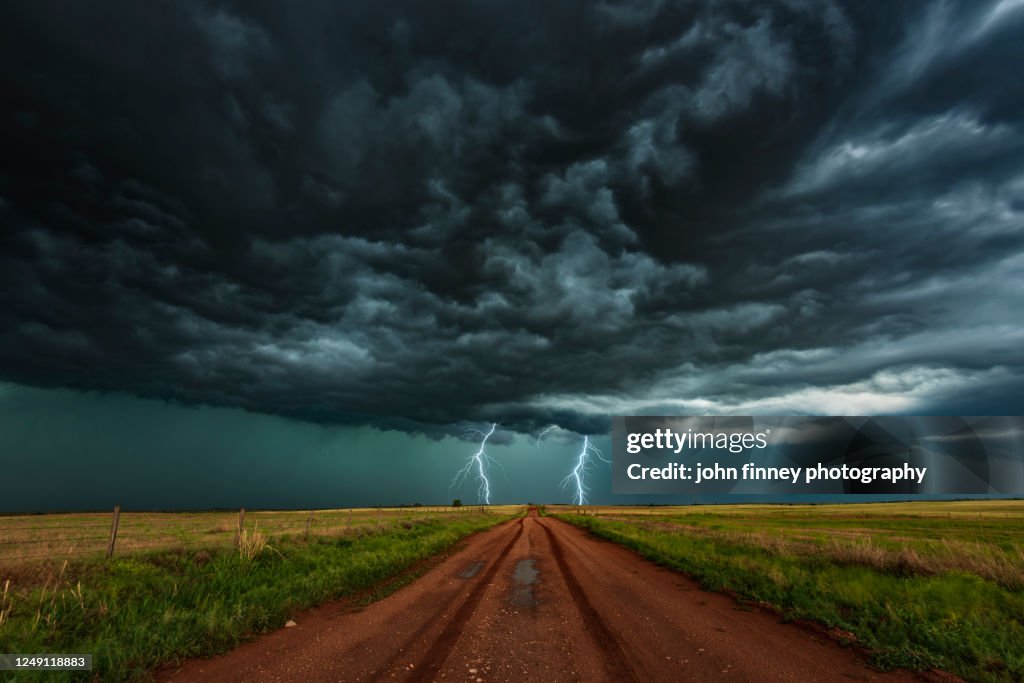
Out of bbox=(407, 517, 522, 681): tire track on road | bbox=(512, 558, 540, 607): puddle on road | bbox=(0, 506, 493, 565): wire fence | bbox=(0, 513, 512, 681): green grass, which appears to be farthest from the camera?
bbox=(0, 506, 493, 565): wire fence

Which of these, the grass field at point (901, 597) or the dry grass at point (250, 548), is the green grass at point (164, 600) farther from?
the grass field at point (901, 597)

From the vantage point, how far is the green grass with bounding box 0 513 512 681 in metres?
7.21

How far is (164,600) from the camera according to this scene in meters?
9.68

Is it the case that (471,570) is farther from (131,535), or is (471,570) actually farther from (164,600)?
(131,535)

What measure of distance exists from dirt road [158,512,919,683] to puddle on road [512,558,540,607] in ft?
0.39

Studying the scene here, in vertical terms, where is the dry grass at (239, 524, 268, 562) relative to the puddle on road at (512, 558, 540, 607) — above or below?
above

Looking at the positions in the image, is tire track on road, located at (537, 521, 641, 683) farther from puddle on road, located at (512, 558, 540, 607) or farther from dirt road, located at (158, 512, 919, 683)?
puddle on road, located at (512, 558, 540, 607)

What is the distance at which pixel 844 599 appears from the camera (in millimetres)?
10500

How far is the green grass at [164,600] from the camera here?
7.21 meters

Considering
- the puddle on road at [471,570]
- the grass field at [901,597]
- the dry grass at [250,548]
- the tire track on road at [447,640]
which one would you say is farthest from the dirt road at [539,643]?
the dry grass at [250,548]

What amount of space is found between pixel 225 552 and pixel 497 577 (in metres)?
8.73

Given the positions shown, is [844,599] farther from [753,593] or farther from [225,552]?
[225,552]

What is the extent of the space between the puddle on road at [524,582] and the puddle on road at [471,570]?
137 centimetres

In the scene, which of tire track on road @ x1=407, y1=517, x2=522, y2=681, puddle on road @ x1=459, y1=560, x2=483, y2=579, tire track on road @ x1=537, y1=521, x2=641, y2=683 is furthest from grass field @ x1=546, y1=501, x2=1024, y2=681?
puddle on road @ x1=459, y1=560, x2=483, y2=579
